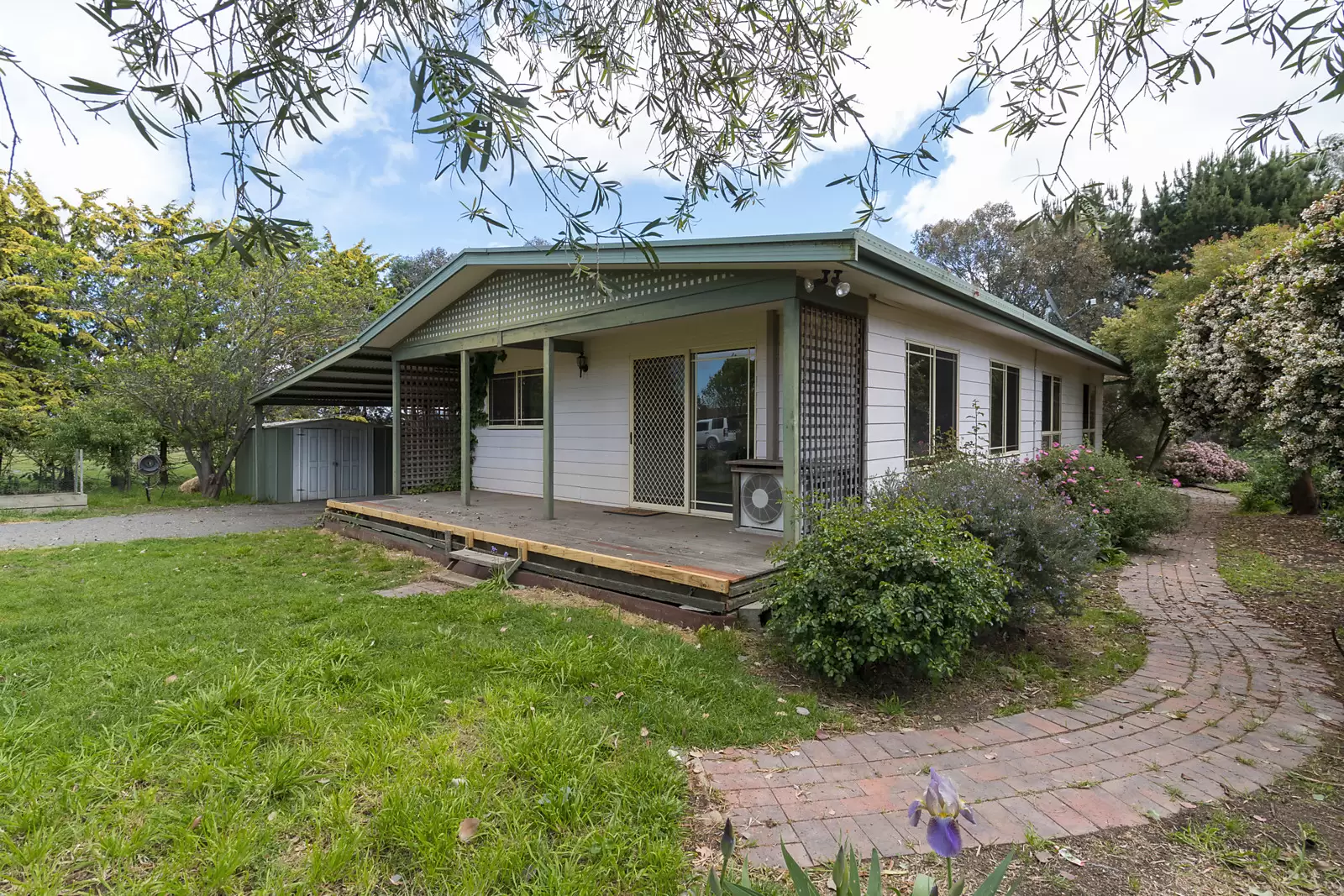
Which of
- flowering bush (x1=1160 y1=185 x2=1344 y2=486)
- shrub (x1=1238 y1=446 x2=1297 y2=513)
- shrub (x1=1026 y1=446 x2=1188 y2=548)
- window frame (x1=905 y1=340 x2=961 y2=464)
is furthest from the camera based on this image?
shrub (x1=1238 y1=446 x2=1297 y2=513)

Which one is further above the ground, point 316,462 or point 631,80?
point 631,80

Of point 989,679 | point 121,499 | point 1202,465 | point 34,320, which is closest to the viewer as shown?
point 989,679

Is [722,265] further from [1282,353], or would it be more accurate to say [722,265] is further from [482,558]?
[1282,353]

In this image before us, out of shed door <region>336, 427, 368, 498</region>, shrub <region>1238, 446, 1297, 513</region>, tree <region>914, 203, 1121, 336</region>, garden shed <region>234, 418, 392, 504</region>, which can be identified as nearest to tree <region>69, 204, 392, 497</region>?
garden shed <region>234, 418, 392, 504</region>

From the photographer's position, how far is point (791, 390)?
17.1 ft

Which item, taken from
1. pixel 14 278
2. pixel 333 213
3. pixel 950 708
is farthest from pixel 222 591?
pixel 14 278

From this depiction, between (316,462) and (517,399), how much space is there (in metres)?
6.37

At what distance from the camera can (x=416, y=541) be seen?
24.9ft

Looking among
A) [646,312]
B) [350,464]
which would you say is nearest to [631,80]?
[646,312]

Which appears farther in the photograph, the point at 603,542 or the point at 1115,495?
the point at 1115,495

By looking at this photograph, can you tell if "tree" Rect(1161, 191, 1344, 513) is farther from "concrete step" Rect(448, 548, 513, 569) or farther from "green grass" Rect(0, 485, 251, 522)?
"green grass" Rect(0, 485, 251, 522)

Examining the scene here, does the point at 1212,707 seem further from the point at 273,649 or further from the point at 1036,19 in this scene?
the point at 273,649

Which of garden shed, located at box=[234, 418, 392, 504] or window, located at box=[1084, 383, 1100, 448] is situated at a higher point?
window, located at box=[1084, 383, 1100, 448]

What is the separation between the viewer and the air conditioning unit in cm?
601
